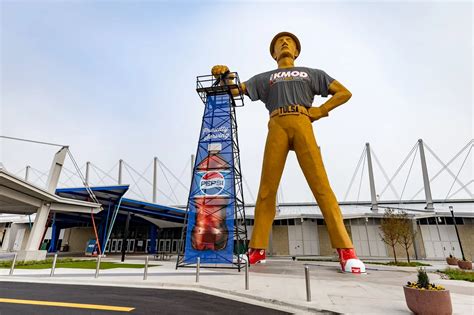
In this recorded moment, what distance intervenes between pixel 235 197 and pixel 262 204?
2.16 m

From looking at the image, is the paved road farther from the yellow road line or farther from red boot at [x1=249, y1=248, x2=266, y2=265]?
red boot at [x1=249, y1=248, x2=266, y2=265]

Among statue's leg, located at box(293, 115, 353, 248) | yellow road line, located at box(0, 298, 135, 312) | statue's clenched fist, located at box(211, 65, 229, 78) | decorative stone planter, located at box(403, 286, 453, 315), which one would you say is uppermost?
statue's clenched fist, located at box(211, 65, 229, 78)

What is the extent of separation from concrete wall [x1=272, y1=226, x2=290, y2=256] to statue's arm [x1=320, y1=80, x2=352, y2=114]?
2135 cm

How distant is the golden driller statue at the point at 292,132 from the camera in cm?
1255

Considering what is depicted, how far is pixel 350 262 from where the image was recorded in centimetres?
1163

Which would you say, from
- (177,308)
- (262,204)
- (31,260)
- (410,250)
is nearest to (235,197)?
(262,204)

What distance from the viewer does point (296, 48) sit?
48.9 ft

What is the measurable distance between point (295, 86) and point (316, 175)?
178 inches

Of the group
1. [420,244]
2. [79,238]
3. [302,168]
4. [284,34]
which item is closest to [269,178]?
[302,168]

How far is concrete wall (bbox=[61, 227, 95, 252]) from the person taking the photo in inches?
1672

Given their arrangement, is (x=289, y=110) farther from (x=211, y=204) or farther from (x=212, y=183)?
(x=211, y=204)

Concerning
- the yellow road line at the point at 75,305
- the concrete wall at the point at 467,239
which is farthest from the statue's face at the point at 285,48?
the concrete wall at the point at 467,239

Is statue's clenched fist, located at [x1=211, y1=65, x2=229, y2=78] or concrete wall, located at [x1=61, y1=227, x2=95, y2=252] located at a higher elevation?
statue's clenched fist, located at [x1=211, y1=65, x2=229, y2=78]

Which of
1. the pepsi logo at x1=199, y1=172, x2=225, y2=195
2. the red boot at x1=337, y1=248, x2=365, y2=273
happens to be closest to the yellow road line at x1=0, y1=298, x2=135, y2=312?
the red boot at x1=337, y1=248, x2=365, y2=273
